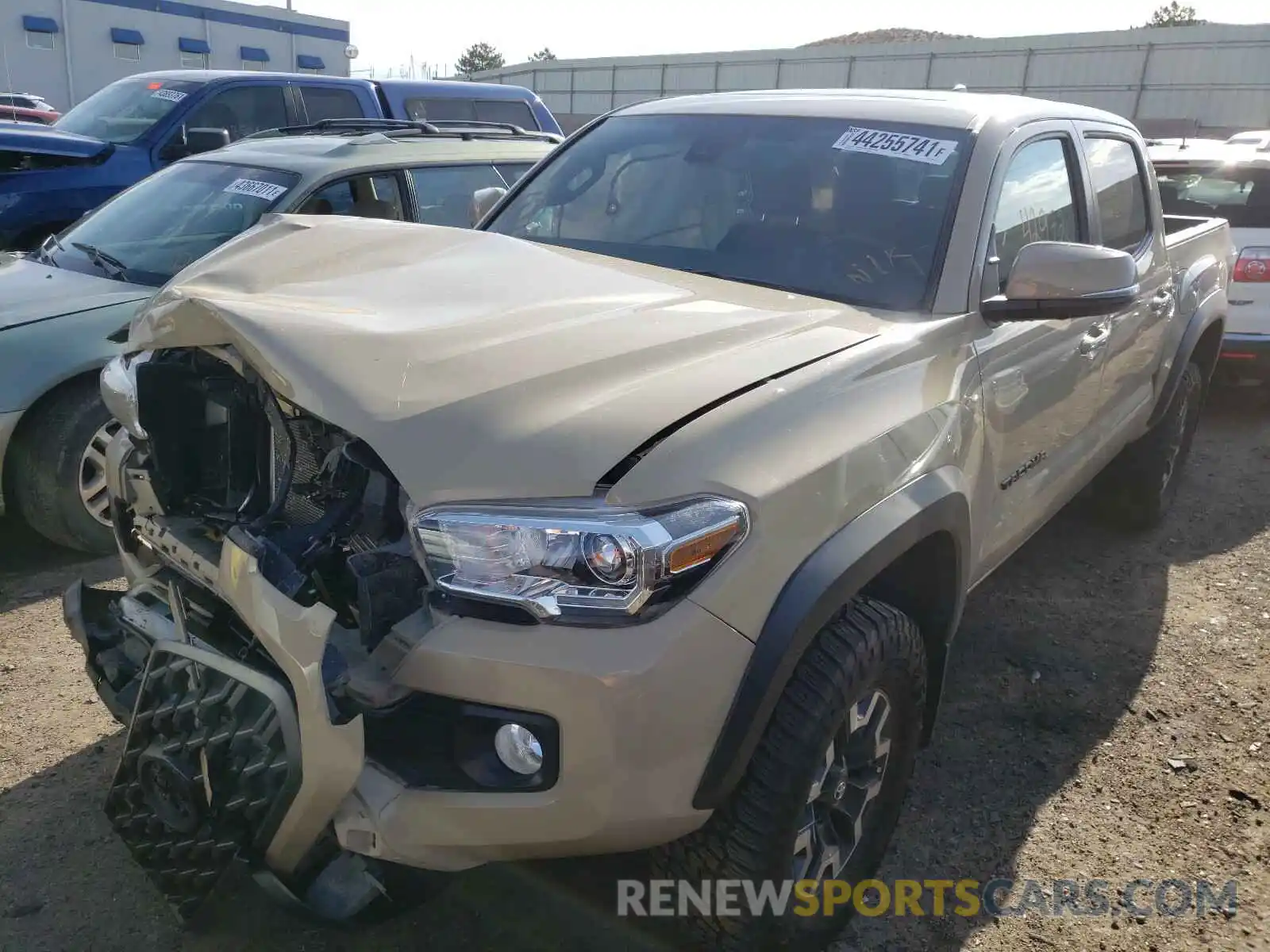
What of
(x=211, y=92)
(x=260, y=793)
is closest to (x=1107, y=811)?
(x=260, y=793)

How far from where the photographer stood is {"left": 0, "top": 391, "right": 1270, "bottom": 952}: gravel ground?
2.41 meters

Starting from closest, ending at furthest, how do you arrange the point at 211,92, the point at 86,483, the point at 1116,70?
the point at 86,483, the point at 211,92, the point at 1116,70

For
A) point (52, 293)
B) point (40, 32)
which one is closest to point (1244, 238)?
point (52, 293)

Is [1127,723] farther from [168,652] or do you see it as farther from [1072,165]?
[168,652]

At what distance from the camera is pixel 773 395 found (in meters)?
2.04

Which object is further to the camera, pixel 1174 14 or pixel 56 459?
A: pixel 1174 14

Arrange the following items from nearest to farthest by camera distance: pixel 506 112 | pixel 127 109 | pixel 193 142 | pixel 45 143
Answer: pixel 45 143 → pixel 193 142 → pixel 127 109 → pixel 506 112

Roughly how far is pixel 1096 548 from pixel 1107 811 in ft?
7.05

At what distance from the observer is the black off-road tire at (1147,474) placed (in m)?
4.71

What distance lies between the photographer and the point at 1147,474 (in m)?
4.78

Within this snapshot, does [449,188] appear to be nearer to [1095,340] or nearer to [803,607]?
[1095,340]

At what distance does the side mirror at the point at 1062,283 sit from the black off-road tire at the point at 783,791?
94 cm

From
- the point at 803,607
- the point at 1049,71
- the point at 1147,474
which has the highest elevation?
the point at 1049,71

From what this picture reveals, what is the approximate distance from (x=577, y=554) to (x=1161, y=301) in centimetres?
336
